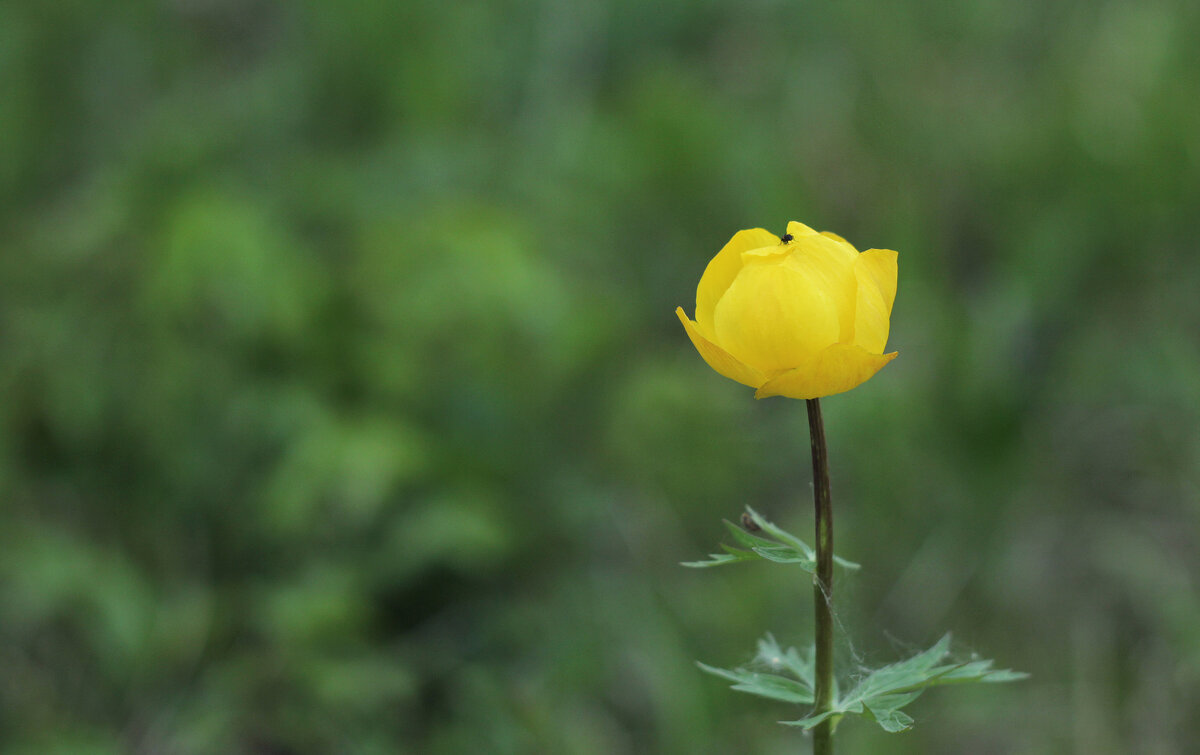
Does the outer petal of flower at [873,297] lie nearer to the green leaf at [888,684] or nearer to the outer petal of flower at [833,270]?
the outer petal of flower at [833,270]

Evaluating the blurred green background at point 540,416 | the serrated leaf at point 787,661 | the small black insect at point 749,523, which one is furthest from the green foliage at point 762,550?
the blurred green background at point 540,416

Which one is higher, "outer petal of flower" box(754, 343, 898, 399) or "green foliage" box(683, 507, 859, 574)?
"outer petal of flower" box(754, 343, 898, 399)

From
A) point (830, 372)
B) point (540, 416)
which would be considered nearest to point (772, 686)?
point (830, 372)

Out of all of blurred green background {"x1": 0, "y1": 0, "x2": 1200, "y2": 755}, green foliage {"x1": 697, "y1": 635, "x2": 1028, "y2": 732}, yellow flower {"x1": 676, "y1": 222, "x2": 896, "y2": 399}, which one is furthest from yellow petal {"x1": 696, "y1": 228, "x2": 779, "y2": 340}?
blurred green background {"x1": 0, "y1": 0, "x2": 1200, "y2": 755}

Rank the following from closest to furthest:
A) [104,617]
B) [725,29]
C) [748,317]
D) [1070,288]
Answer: [748,317] < [104,617] < [1070,288] < [725,29]

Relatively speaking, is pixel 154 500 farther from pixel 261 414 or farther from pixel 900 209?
pixel 900 209

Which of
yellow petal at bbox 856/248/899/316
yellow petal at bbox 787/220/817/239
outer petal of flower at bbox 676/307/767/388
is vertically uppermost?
yellow petal at bbox 787/220/817/239

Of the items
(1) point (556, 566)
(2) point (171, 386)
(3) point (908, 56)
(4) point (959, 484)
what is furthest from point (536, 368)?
(3) point (908, 56)

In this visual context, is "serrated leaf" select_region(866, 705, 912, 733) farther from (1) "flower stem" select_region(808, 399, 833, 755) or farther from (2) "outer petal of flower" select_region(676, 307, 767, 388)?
(2) "outer petal of flower" select_region(676, 307, 767, 388)
